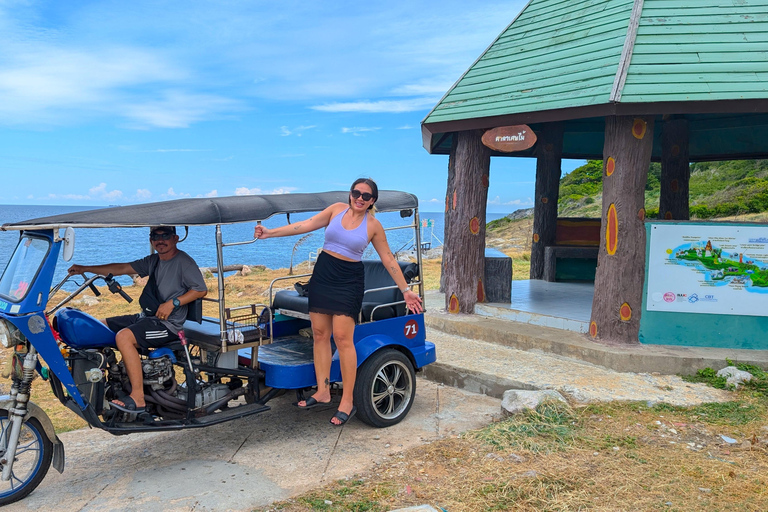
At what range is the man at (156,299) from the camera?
460cm

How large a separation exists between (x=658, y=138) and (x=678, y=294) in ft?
22.1

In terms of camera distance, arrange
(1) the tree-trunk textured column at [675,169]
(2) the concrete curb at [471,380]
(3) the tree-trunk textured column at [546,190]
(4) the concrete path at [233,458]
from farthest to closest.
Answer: (3) the tree-trunk textured column at [546,190]
(1) the tree-trunk textured column at [675,169]
(2) the concrete curb at [471,380]
(4) the concrete path at [233,458]

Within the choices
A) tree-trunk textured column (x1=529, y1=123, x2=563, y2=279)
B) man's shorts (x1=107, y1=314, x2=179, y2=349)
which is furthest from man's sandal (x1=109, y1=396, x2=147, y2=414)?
tree-trunk textured column (x1=529, y1=123, x2=563, y2=279)

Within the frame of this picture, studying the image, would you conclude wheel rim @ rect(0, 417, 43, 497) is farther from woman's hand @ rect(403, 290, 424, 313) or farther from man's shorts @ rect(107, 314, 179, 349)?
woman's hand @ rect(403, 290, 424, 313)

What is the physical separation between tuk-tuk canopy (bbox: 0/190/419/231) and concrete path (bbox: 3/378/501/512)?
1.88 meters

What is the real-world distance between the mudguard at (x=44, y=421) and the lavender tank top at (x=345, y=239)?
2379mm

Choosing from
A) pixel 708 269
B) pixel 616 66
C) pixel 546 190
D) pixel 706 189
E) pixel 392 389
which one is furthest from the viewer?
pixel 706 189

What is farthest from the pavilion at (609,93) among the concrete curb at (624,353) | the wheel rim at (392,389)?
the wheel rim at (392,389)

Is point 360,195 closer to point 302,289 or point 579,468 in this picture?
point 302,289

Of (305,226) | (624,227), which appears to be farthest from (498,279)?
(305,226)

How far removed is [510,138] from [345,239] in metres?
4.20

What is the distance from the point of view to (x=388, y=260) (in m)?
5.42

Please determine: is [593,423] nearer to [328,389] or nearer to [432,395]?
[432,395]

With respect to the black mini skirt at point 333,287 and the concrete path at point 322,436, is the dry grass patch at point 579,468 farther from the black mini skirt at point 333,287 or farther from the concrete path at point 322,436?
the black mini skirt at point 333,287
